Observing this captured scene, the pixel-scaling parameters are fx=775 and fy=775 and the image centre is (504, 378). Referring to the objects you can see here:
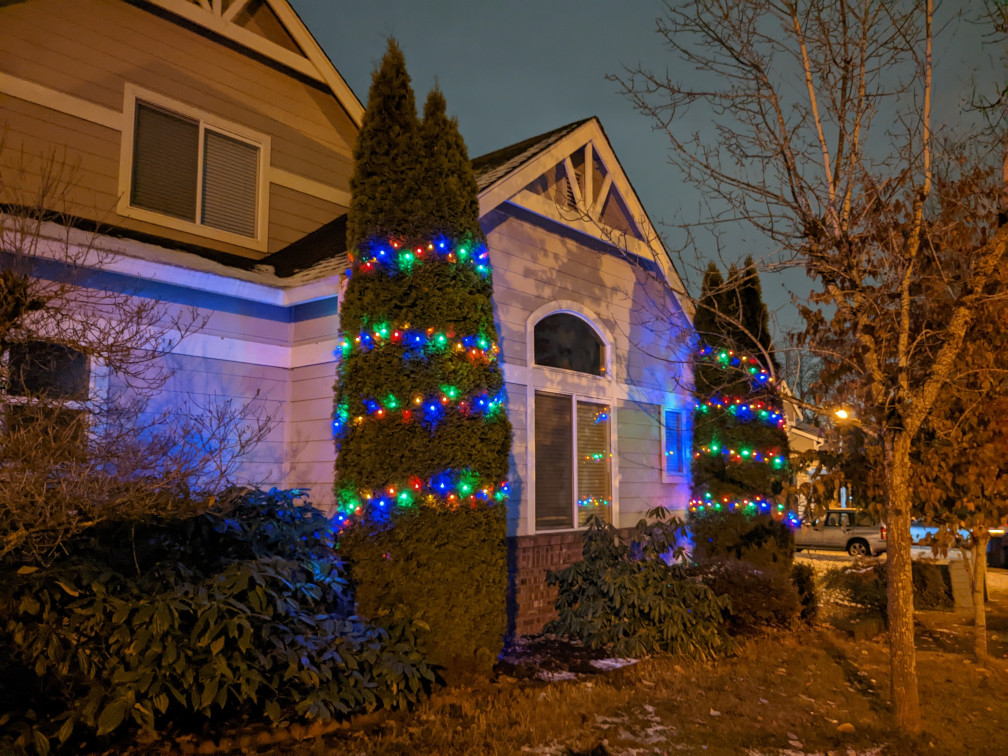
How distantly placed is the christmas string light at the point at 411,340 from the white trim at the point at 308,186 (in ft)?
11.5

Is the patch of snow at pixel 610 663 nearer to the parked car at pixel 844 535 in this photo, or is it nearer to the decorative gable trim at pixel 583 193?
the decorative gable trim at pixel 583 193

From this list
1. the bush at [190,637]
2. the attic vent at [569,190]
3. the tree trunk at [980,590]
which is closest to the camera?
the bush at [190,637]

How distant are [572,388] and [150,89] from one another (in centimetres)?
583

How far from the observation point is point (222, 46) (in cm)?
905

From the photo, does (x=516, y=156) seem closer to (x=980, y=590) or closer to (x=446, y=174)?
(x=446, y=174)

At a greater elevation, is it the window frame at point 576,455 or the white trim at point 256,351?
the white trim at point 256,351

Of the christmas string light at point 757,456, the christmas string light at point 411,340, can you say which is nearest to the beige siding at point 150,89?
the christmas string light at point 411,340

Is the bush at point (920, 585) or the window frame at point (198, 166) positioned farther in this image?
the bush at point (920, 585)

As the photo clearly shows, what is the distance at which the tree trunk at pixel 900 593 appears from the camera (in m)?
5.71

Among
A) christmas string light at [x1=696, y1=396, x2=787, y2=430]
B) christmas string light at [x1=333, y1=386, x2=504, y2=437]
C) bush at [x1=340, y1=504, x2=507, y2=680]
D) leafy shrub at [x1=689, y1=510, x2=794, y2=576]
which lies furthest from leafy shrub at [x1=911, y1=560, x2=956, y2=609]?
christmas string light at [x1=333, y1=386, x2=504, y2=437]

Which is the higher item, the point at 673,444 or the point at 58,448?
the point at 673,444

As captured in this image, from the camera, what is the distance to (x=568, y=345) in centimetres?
983

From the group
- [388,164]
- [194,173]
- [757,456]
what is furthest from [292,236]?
[757,456]

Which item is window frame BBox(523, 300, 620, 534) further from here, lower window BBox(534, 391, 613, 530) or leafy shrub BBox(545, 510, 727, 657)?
leafy shrub BBox(545, 510, 727, 657)
